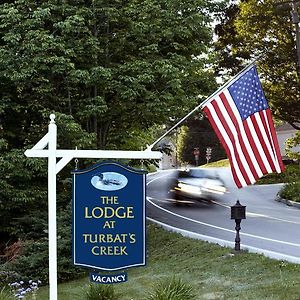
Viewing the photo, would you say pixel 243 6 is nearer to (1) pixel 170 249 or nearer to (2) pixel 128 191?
(1) pixel 170 249

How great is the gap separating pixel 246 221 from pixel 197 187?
13552 millimetres

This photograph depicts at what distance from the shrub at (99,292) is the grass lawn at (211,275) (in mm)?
491

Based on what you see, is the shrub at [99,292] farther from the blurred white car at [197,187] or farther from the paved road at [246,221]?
the blurred white car at [197,187]

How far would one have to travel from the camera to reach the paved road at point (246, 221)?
12.7m

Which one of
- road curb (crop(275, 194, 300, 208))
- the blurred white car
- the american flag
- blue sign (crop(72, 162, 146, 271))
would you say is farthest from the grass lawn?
the blurred white car

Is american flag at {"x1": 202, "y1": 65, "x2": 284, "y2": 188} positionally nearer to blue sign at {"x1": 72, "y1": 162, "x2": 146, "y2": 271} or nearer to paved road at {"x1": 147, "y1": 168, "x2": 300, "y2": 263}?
blue sign at {"x1": 72, "y1": 162, "x2": 146, "y2": 271}

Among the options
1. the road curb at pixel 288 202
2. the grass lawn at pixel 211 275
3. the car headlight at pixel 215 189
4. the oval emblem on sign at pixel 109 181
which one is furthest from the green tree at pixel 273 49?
the oval emblem on sign at pixel 109 181

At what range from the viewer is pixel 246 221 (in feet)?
55.9

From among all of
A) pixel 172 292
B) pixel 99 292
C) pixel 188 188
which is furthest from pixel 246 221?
pixel 188 188

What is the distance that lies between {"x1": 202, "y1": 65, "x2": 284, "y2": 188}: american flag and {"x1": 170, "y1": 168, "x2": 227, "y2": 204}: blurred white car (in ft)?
58.5

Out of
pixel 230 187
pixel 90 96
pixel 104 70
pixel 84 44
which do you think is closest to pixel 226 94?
pixel 104 70

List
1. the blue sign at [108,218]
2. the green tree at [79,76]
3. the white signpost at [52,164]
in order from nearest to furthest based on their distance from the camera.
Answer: the blue sign at [108,218] < the white signpost at [52,164] < the green tree at [79,76]

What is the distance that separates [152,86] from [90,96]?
208 centimetres

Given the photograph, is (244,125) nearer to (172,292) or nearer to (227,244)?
(172,292)
